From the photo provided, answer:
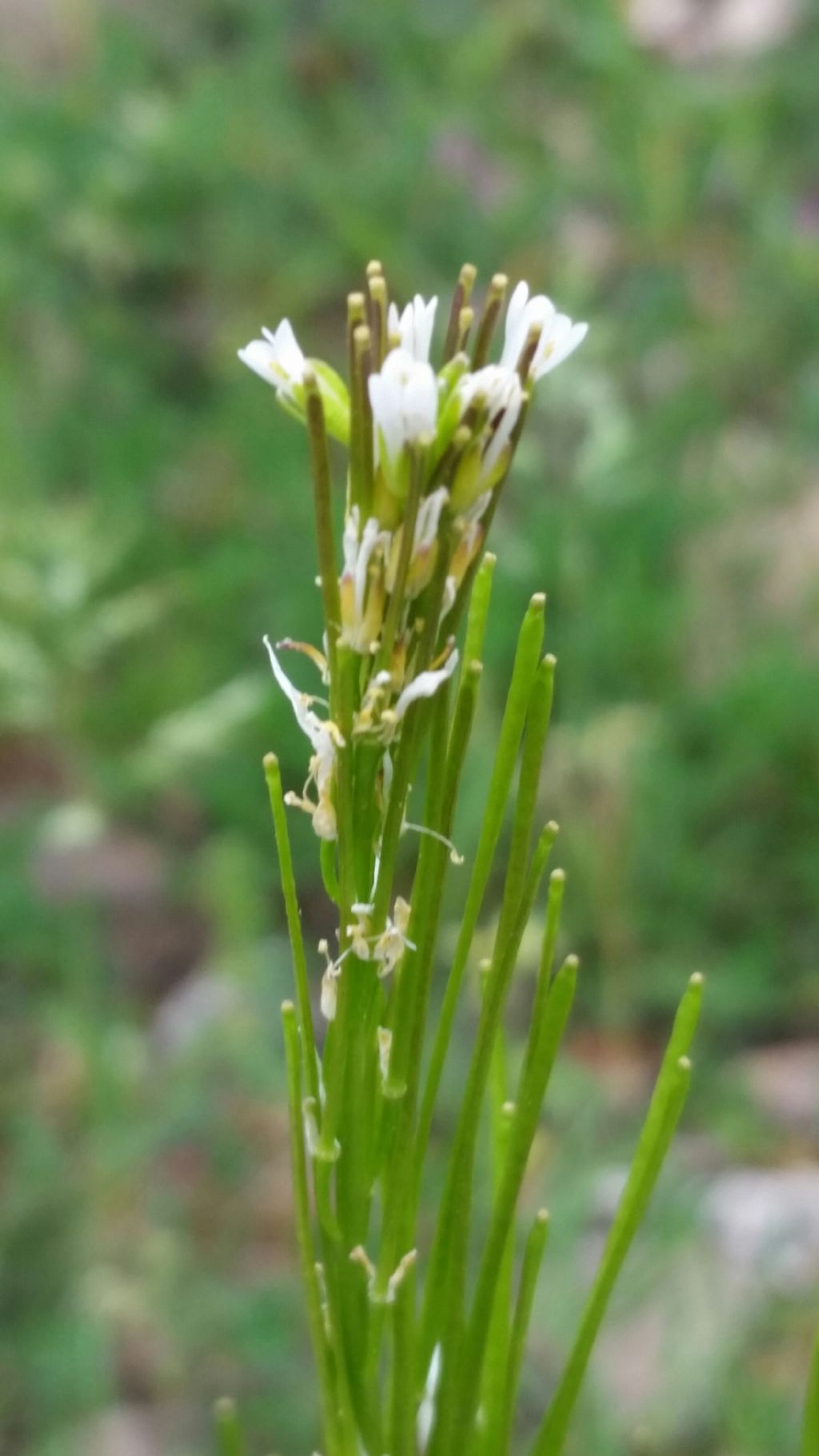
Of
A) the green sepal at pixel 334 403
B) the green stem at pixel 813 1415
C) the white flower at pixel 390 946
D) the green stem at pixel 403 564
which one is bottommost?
the green stem at pixel 813 1415

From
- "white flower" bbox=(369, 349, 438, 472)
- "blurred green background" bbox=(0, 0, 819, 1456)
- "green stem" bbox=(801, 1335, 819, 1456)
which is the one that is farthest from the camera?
"blurred green background" bbox=(0, 0, 819, 1456)

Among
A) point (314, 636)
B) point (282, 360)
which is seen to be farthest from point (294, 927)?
point (314, 636)

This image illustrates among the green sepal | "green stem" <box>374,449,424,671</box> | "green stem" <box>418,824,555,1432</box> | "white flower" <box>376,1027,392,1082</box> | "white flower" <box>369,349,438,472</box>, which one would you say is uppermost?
the green sepal

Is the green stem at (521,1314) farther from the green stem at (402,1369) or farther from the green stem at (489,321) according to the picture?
the green stem at (489,321)

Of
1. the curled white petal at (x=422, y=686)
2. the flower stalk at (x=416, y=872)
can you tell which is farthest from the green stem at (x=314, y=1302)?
the curled white petal at (x=422, y=686)

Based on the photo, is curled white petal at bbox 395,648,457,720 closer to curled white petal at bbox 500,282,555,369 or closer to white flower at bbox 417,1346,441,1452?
curled white petal at bbox 500,282,555,369

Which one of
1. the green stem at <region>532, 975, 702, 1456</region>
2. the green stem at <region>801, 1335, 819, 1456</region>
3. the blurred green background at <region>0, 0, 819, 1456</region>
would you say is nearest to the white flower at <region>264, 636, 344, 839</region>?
the green stem at <region>532, 975, 702, 1456</region>

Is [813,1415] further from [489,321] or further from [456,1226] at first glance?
[489,321]
